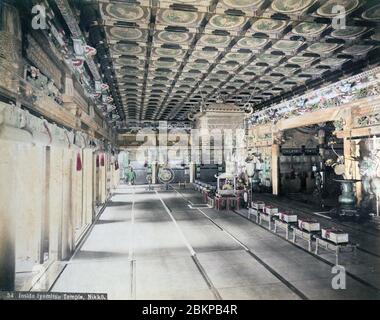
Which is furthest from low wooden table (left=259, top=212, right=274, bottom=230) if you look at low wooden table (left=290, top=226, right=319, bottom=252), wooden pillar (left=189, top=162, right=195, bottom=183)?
wooden pillar (left=189, top=162, right=195, bottom=183)

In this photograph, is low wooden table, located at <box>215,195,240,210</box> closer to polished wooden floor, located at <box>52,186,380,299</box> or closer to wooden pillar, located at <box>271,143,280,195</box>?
polished wooden floor, located at <box>52,186,380,299</box>

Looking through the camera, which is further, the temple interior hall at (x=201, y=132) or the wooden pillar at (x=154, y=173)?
the wooden pillar at (x=154, y=173)

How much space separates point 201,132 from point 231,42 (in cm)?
642

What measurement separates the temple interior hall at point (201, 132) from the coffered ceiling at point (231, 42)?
0.05 metres

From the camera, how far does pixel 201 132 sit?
1394cm

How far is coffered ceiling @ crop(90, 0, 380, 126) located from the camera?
6.05 metres

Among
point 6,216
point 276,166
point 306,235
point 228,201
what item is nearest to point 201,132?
point 228,201

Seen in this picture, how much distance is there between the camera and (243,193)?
1220 cm

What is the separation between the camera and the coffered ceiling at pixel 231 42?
605 centimetres

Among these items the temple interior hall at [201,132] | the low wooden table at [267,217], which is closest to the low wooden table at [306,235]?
the temple interior hall at [201,132]

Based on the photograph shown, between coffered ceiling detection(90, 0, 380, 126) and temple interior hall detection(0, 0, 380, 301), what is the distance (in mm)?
51

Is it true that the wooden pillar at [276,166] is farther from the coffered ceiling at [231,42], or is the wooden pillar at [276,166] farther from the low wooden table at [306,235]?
the low wooden table at [306,235]
